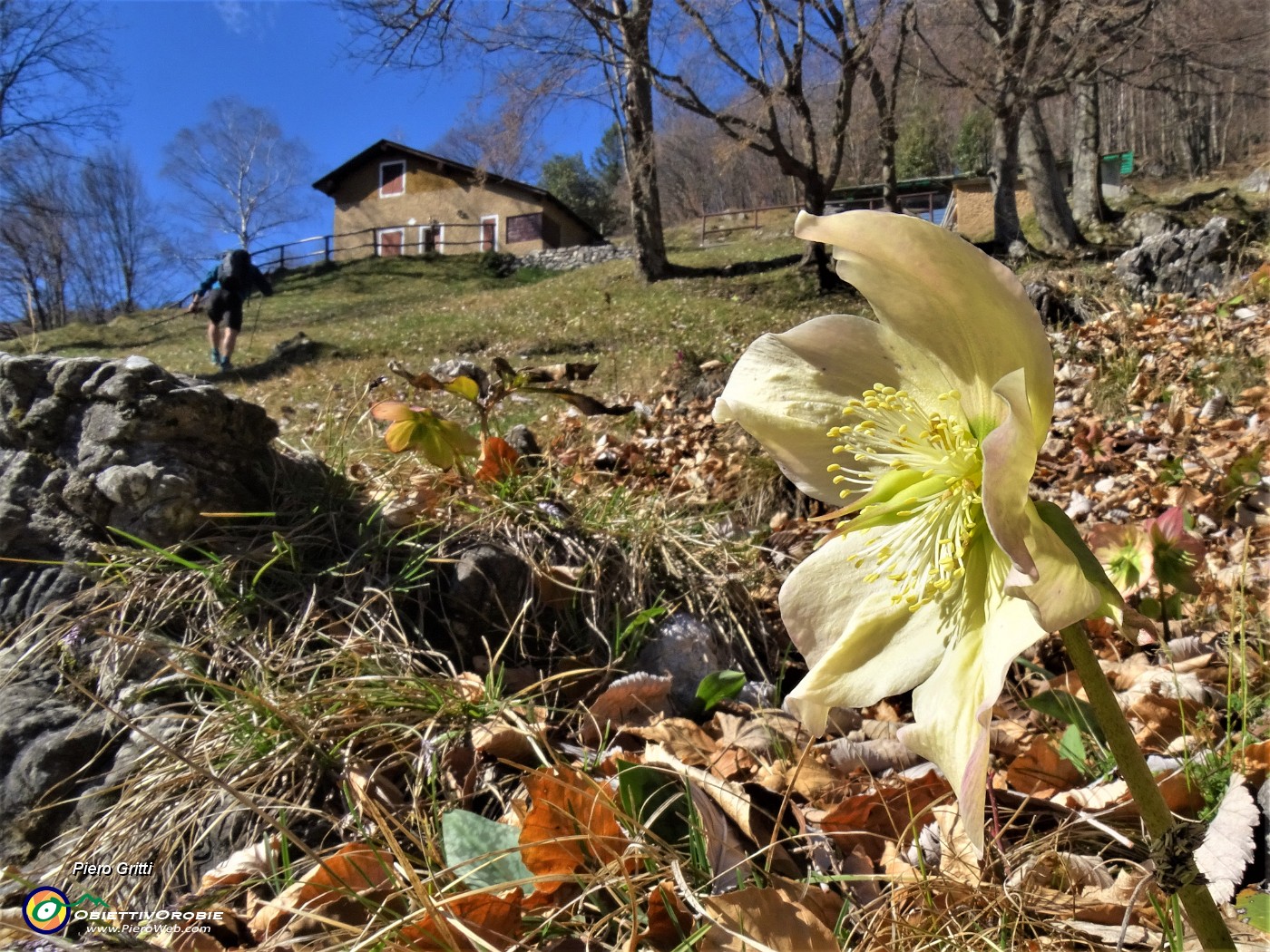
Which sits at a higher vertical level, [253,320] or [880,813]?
[253,320]

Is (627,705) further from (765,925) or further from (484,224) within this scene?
(484,224)

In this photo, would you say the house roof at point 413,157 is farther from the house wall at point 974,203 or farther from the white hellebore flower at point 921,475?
the white hellebore flower at point 921,475

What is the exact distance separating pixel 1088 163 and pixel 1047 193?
143 inches

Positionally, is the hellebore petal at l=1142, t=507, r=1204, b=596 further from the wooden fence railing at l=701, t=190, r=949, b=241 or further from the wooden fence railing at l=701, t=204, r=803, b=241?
the wooden fence railing at l=701, t=190, r=949, b=241

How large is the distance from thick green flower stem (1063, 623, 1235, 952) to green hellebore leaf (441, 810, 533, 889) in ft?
2.53

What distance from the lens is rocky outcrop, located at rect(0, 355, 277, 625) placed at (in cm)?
196

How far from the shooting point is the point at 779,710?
1.73 metres

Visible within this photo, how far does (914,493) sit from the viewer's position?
920 mm

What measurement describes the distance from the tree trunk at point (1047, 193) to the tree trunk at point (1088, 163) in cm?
263

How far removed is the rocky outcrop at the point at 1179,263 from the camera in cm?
676

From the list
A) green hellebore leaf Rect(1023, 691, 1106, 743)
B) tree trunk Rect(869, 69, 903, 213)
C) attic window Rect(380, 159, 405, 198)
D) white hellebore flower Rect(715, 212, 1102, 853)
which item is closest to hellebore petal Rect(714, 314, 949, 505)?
white hellebore flower Rect(715, 212, 1102, 853)

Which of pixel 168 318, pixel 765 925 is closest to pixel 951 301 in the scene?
pixel 765 925

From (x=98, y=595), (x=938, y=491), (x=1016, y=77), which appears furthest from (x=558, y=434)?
(x=1016, y=77)

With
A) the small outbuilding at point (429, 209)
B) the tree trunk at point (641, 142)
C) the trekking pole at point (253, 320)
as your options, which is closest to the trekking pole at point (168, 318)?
the trekking pole at point (253, 320)
